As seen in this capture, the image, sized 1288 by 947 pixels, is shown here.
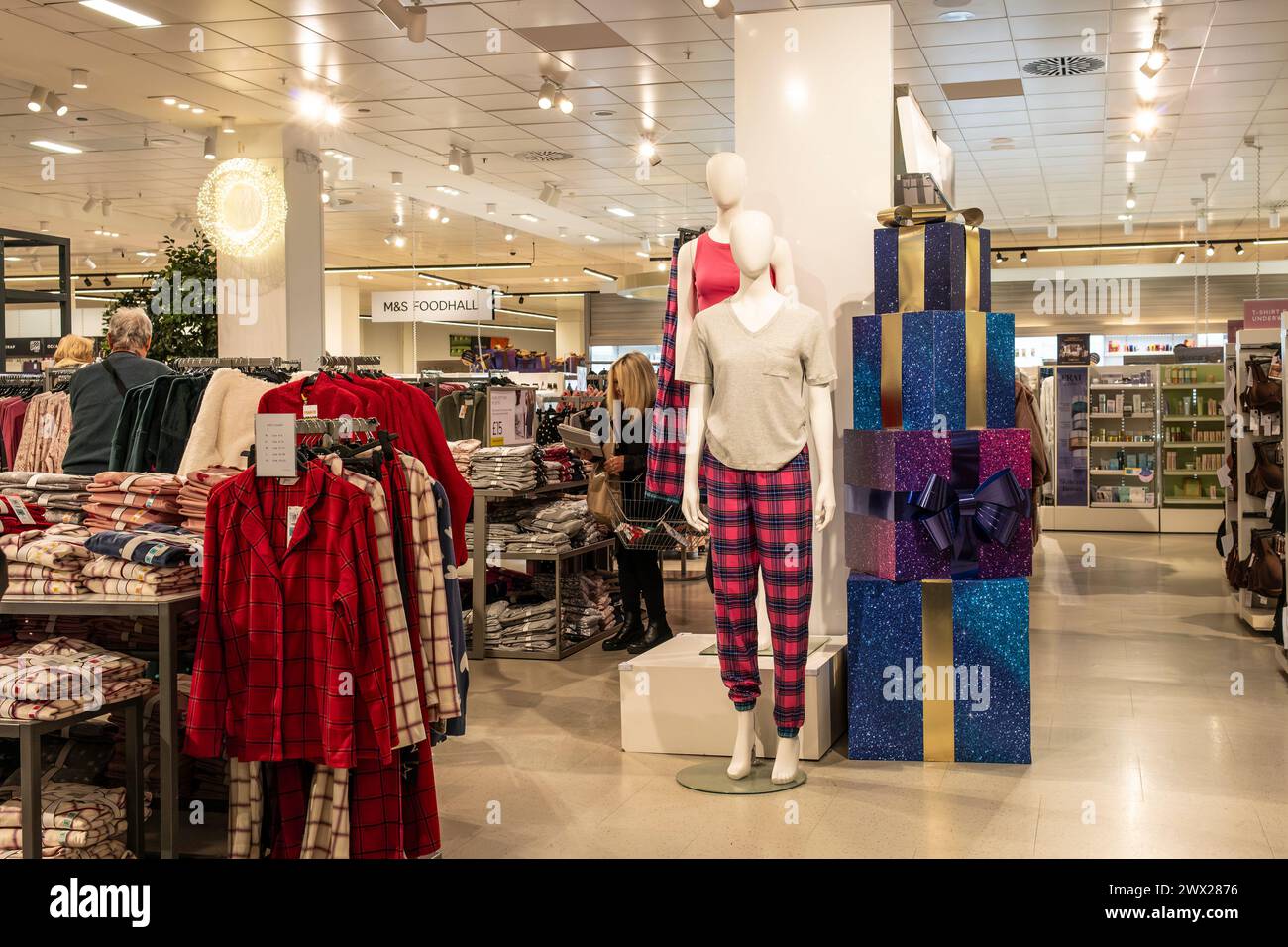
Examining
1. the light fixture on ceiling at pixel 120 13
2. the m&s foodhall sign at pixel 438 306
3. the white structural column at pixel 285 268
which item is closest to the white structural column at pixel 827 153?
the light fixture on ceiling at pixel 120 13

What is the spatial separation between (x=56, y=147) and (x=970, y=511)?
31.1ft

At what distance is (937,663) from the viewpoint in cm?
429

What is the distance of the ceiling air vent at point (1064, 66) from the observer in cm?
823

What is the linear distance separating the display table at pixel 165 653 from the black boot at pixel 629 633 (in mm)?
3458

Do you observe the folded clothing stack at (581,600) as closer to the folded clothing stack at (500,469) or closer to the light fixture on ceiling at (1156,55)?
the folded clothing stack at (500,469)

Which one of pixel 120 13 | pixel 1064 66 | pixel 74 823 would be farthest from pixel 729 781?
pixel 1064 66

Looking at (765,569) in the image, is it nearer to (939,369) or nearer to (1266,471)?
(939,369)

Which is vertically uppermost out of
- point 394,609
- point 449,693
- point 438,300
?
point 438,300

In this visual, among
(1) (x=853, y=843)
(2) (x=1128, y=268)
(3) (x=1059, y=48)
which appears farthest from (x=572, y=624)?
(2) (x=1128, y=268)

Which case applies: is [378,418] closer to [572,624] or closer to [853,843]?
[853,843]

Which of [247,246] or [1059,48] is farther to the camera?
[247,246]
